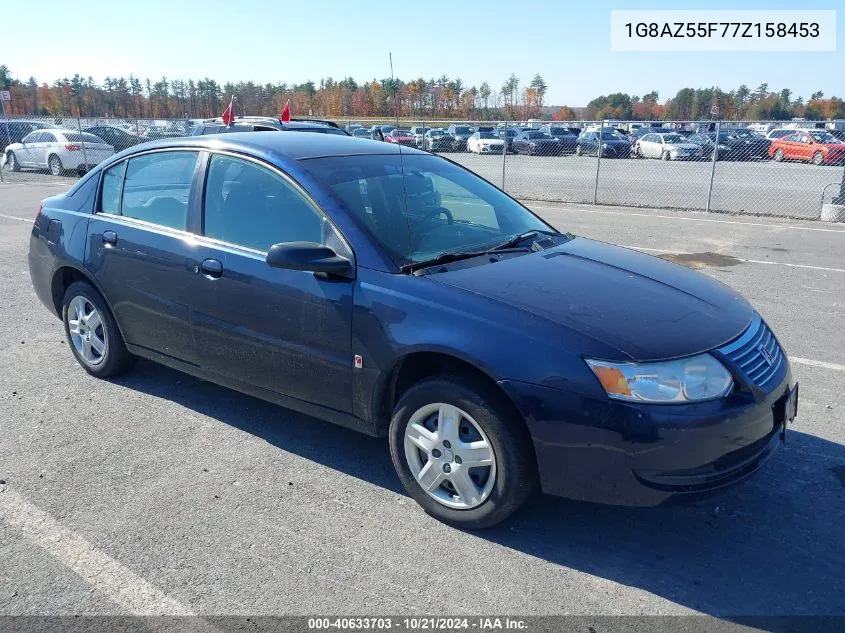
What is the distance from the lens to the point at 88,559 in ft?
9.72

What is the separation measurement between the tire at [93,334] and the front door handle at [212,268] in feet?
3.82

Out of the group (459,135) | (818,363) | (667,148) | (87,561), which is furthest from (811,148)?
(87,561)

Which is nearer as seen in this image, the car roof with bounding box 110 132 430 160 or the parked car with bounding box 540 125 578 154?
the car roof with bounding box 110 132 430 160

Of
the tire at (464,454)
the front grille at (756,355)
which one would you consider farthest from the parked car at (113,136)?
the front grille at (756,355)

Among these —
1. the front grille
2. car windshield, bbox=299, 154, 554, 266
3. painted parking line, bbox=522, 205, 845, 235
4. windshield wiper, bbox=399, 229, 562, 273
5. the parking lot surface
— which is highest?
car windshield, bbox=299, 154, 554, 266

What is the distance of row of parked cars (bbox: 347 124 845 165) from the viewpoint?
30188mm

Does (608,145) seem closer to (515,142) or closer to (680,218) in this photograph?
(515,142)

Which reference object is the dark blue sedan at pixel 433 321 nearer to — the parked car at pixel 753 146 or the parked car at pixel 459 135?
the parked car at pixel 753 146

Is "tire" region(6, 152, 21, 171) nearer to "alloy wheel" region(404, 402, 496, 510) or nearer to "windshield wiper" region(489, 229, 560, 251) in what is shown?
"windshield wiper" region(489, 229, 560, 251)

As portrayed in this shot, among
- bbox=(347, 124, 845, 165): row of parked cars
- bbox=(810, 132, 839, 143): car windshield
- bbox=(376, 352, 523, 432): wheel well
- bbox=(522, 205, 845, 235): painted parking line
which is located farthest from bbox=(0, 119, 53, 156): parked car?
bbox=(810, 132, 839, 143): car windshield

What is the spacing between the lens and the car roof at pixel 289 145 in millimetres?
3928

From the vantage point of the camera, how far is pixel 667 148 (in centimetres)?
3272

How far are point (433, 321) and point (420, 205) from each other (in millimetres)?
1057

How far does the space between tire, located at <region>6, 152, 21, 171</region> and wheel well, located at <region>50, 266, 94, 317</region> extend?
21974 millimetres
